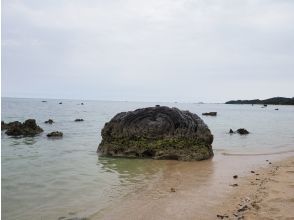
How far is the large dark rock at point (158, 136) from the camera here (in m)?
16.8

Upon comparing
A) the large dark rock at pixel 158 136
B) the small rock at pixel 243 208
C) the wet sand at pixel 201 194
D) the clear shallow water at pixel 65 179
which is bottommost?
the clear shallow water at pixel 65 179

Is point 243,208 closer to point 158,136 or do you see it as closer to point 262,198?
point 262,198

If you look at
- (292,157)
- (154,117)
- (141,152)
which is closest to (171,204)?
(141,152)

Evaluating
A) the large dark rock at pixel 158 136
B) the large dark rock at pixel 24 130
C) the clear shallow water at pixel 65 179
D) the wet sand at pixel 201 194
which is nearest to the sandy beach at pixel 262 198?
the wet sand at pixel 201 194

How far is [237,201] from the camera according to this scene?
923 centimetres

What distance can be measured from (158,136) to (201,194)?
7331 millimetres

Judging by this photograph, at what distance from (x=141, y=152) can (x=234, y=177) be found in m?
5.32

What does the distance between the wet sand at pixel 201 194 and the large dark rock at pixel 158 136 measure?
5.39 ft

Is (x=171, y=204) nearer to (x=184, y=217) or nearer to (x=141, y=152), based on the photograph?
(x=184, y=217)

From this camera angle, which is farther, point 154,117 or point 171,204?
point 154,117

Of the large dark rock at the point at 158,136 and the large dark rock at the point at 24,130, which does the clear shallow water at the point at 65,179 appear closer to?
the large dark rock at the point at 158,136

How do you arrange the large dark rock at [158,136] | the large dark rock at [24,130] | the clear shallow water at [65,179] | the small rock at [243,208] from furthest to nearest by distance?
the large dark rock at [24,130] → the large dark rock at [158,136] → the clear shallow water at [65,179] → the small rock at [243,208]

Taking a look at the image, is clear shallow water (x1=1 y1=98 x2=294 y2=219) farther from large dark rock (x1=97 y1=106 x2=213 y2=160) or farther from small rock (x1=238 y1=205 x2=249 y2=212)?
small rock (x1=238 y1=205 x2=249 y2=212)

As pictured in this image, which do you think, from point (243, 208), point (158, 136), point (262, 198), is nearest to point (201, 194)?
point (262, 198)
